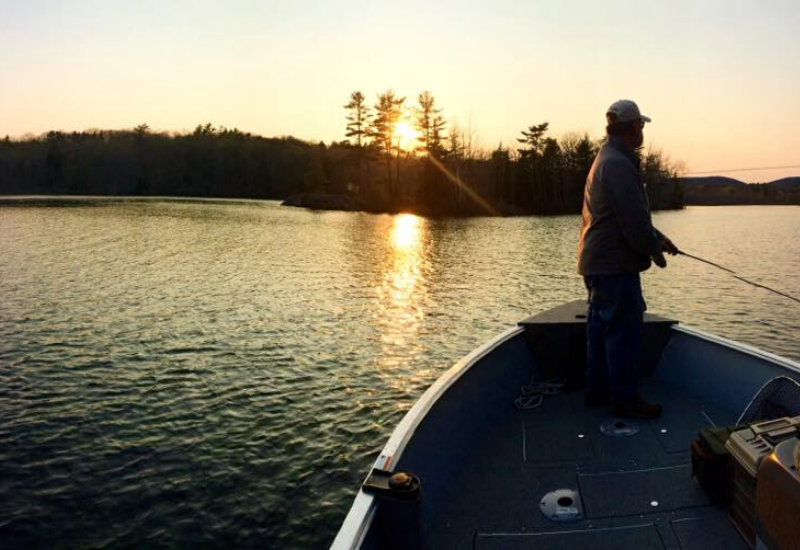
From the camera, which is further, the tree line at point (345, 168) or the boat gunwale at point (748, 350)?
the tree line at point (345, 168)

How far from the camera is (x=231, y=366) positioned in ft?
35.6

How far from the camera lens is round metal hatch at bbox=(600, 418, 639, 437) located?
427 centimetres

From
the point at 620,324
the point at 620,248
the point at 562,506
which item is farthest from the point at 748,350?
the point at 562,506

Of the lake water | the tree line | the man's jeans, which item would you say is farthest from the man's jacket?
the tree line

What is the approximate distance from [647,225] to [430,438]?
2258 mm

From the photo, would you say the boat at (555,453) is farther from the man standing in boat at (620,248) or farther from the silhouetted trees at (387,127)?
the silhouetted trees at (387,127)

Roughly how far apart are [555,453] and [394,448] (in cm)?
160

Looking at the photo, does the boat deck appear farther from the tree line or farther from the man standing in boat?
the tree line

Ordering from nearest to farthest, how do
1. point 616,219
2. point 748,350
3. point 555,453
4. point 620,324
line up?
point 555,453 → point 616,219 → point 620,324 → point 748,350

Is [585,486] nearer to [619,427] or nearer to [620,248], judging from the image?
[619,427]

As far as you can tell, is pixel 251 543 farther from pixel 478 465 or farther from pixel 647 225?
pixel 647 225

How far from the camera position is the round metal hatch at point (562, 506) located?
330 centimetres

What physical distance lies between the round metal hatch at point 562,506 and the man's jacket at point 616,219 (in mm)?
1697

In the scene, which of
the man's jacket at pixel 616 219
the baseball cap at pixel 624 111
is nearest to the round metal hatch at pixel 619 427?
the man's jacket at pixel 616 219
